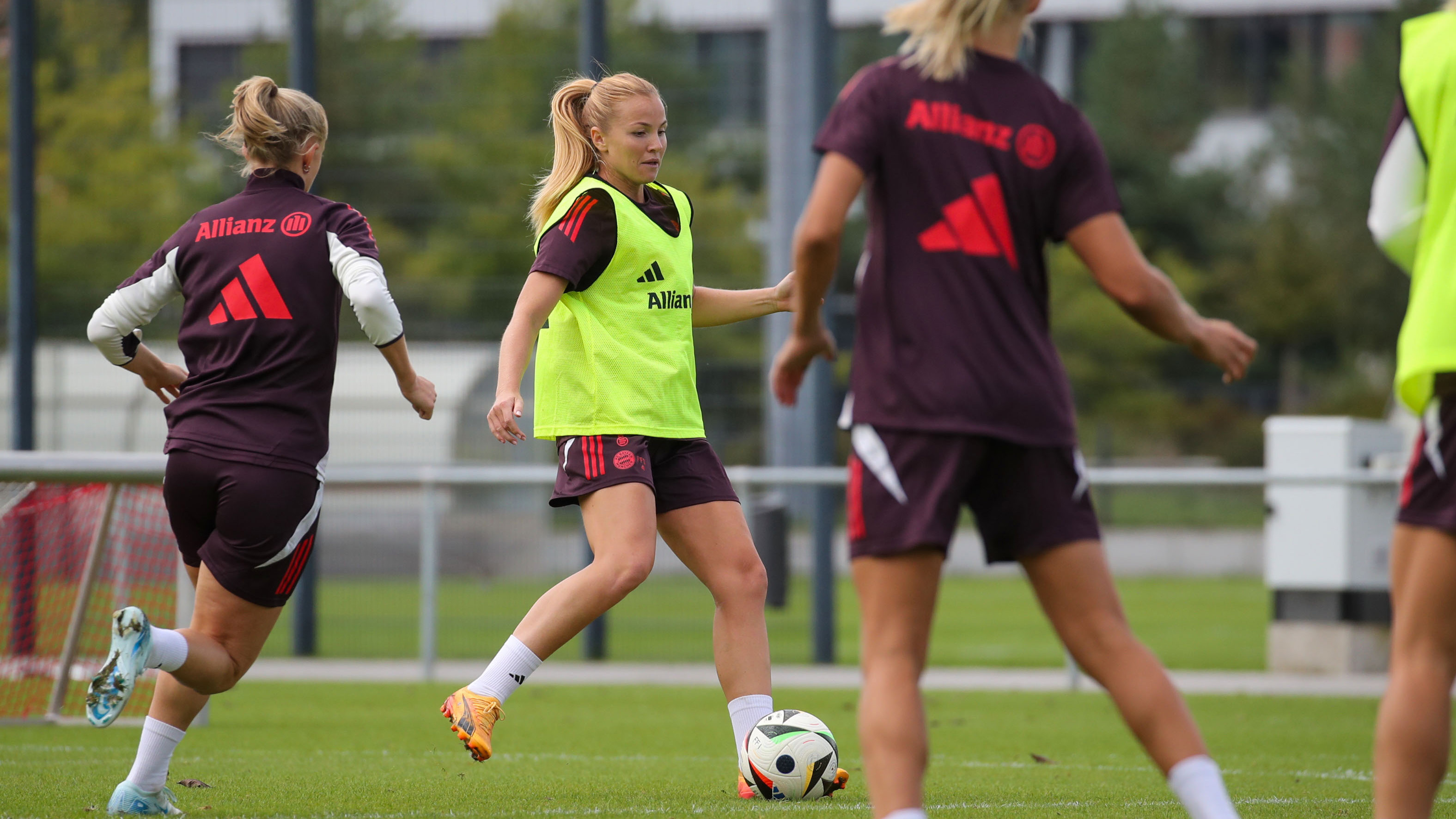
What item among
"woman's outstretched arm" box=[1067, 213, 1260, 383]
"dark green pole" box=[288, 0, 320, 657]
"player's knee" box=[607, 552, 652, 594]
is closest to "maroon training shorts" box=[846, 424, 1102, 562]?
"woman's outstretched arm" box=[1067, 213, 1260, 383]

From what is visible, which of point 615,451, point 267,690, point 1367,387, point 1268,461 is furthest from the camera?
point 1367,387

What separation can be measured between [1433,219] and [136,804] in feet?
12.1

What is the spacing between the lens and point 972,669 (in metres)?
11.0

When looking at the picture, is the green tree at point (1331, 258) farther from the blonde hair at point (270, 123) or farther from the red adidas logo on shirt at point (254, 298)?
the red adidas logo on shirt at point (254, 298)

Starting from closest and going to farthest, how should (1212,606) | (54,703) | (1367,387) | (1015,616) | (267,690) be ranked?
(54,703) < (267,690) < (1015,616) < (1212,606) < (1367,387)

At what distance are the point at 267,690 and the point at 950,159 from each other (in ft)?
23.3

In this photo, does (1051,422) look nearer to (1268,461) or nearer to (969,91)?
(969,91)

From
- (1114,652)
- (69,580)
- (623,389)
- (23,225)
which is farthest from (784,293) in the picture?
(23,225)

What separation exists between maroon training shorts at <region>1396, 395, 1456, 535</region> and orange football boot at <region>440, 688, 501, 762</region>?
2.51 metres

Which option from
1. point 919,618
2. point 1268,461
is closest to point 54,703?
point 919,618

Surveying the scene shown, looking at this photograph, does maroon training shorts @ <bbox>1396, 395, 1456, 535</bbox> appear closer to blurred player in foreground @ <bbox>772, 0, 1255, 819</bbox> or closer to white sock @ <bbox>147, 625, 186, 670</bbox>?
blurred player in foreground @ <bbox>772, 0, 1255, 819</bbox>

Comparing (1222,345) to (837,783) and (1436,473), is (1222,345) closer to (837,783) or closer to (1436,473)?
(1436,473)

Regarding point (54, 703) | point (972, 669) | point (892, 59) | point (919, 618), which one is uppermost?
point (892, 59)

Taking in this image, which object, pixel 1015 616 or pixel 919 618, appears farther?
pixel 1015 616
